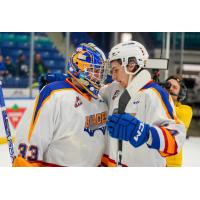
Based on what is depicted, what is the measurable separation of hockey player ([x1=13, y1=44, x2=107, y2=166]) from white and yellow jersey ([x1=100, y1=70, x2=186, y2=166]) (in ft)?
0.27

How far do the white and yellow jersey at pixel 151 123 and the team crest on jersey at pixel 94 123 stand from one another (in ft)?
0.18

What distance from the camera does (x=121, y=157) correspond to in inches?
66.4

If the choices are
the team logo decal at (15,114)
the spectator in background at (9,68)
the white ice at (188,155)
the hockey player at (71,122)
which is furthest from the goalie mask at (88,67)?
the spectator in background at (9,68)

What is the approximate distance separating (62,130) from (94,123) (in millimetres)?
136

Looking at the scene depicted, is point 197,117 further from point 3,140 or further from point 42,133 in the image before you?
point 42,133

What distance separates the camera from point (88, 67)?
161 cm

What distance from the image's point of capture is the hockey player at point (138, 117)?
1.39 meters

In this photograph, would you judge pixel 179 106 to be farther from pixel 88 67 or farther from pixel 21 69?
pixel 21 69

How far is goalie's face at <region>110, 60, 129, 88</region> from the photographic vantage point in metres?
1.61

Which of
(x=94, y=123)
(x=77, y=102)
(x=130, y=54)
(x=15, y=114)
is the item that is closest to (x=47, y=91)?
(x=77, y=102)

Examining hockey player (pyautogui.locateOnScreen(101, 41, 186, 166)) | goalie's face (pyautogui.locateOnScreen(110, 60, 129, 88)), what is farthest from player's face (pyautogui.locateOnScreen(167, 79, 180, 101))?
goalie's face (pyautogui.locateOnScreen(110, 60, 129, 88))

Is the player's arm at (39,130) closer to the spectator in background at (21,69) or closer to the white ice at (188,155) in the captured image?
the white ice at (188,155)

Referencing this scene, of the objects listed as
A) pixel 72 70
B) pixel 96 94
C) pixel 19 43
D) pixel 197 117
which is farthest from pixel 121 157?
pixel 19 43

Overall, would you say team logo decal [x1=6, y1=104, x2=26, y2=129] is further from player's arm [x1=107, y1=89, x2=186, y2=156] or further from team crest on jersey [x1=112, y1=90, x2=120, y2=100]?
player's arm [x1=107, y1=89, x2=186, y2=156]
